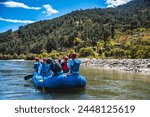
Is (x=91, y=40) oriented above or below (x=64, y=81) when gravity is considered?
above

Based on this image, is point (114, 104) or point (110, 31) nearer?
point (114, 104)

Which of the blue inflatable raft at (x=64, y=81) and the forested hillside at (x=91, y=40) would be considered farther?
the forested hillside at (x=91, y=40)

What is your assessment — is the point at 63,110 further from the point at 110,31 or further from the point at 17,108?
the point at 110,31

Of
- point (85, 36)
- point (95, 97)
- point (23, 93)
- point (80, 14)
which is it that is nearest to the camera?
point (95, 97)

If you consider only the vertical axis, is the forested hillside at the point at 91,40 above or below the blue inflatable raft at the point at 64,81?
above

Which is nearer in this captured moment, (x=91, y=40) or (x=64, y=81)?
(x=64, y=81)

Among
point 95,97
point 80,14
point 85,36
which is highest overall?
point 80,14

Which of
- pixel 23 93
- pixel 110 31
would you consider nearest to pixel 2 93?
pixel 23 93

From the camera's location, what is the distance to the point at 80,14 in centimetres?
18300

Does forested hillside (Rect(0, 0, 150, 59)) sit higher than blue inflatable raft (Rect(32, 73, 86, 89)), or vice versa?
forested hillside (Rect(0, 0, 150, 59))

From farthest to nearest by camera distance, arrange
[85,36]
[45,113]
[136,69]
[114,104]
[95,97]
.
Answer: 1. [85,36]
2. [136,69]
3. [95,97]
4. [114,104]
5. [45,113]

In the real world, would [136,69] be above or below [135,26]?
below

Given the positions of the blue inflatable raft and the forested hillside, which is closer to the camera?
the blue inflatable raft

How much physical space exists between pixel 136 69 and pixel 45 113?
24.0 metres
